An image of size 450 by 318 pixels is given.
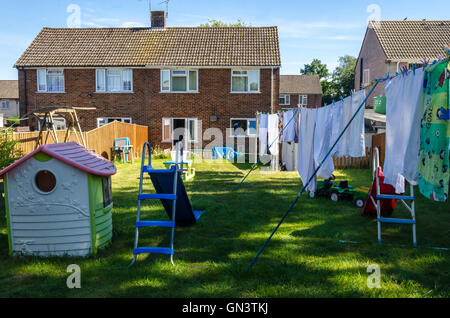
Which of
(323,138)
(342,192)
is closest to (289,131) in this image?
(342,192)

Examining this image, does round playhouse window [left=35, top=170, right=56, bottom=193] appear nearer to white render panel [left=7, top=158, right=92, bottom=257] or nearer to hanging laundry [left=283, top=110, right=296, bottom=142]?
white render panel [left=7, top=158, right=92, bottom=257]

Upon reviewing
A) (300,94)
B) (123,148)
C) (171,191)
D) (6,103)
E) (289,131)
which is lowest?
(171,191)

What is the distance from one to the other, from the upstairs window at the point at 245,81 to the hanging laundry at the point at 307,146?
1239 centimetres

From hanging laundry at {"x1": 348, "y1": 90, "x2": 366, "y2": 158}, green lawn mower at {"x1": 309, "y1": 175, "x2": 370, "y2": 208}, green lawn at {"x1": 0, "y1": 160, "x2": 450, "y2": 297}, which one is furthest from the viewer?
green lawn mower at {"x1": 309, "y1": 175, "x2": 370, "y2": 208}

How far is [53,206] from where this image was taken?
5.54 m

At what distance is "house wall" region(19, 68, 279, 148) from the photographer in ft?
74.3

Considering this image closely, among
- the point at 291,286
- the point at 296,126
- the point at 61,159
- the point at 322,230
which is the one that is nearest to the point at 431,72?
the point at 291,286

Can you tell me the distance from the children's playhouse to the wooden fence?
22.4 feet

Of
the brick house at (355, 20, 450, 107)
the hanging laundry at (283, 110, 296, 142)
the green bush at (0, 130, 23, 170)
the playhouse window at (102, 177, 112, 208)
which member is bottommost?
the playhouse window at (102, 177, 112, 208)

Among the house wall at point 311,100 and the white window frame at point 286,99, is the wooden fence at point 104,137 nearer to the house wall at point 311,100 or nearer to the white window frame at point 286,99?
the white window frame at point 286,99

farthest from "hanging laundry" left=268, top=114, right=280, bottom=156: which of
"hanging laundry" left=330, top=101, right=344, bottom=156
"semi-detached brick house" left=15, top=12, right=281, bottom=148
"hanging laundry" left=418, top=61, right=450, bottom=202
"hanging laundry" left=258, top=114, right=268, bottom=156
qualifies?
"hanging laundry" left=418, top=61, right=450, bottom=202

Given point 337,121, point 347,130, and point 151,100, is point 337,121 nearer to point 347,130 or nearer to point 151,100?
point 347,130

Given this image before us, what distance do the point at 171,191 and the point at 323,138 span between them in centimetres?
417
